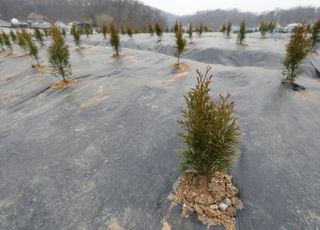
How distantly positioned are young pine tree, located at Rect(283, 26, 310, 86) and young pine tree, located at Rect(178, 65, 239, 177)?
550cm

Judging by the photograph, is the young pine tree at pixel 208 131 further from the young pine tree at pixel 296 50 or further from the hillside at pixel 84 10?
the hillside at pixel 84 10

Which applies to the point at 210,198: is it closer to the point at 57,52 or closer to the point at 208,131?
the point at 208,131

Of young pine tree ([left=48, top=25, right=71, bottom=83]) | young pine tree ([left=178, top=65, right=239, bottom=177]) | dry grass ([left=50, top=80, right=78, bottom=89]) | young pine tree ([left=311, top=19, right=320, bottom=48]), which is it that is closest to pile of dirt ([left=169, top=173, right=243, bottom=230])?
young pine tree ([left=178, top=65, right=239, bottom=177])

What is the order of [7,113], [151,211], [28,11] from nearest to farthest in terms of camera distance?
[151,211] → [7,113] → [28,11]

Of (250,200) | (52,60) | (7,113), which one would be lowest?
(7,113)

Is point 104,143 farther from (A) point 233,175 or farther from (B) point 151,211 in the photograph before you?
(A) point 233,175

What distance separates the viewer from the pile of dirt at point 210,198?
2504 mm

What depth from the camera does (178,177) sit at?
3133 mm

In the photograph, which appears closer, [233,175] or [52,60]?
[233,175]

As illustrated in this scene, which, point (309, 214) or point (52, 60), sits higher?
point (52, 60)

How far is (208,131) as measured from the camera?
8.05 ft

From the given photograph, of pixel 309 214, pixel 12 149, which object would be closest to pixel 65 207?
pixel 12 149

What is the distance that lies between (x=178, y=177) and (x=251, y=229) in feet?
3.82

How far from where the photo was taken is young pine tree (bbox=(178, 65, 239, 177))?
94.5 inches
